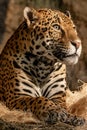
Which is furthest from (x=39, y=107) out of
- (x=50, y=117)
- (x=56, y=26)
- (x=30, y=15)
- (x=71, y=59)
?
(x=30, y=15)

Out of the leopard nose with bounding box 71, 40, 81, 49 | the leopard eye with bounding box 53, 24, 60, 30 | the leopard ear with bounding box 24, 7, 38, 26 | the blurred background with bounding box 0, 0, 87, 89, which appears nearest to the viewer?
the leopard nose with bounding box 71, 40, 81, 49

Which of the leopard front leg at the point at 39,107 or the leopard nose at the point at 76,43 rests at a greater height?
the leopard nose at the point at 76,43

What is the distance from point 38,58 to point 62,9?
381 cm

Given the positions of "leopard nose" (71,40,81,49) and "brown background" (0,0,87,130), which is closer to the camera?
"leopard nose" (71,40,81,49)

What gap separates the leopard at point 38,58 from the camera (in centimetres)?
1016

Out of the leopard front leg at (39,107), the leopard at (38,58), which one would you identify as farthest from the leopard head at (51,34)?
the leopard front leg at (39,107)

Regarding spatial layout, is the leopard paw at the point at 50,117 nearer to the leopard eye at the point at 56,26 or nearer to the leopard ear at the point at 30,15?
the leopard eye at the point at 56,26

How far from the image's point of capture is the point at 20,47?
10648mm

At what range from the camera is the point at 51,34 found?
1037 centimetres

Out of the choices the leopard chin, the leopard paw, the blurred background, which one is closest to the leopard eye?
the leopard chin

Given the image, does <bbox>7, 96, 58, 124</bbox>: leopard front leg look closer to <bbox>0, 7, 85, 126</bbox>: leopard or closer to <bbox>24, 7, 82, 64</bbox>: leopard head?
<bbox>0, 7, 85, 126</bbox>: leopard

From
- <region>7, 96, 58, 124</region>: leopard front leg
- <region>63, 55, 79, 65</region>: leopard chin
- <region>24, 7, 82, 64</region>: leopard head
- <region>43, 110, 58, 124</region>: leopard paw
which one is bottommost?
<region>43, 110, 58, 124</region>: leopard paw

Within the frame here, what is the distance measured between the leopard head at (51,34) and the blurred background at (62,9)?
3430mm

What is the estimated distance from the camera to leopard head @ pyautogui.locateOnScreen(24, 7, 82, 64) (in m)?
10.1
